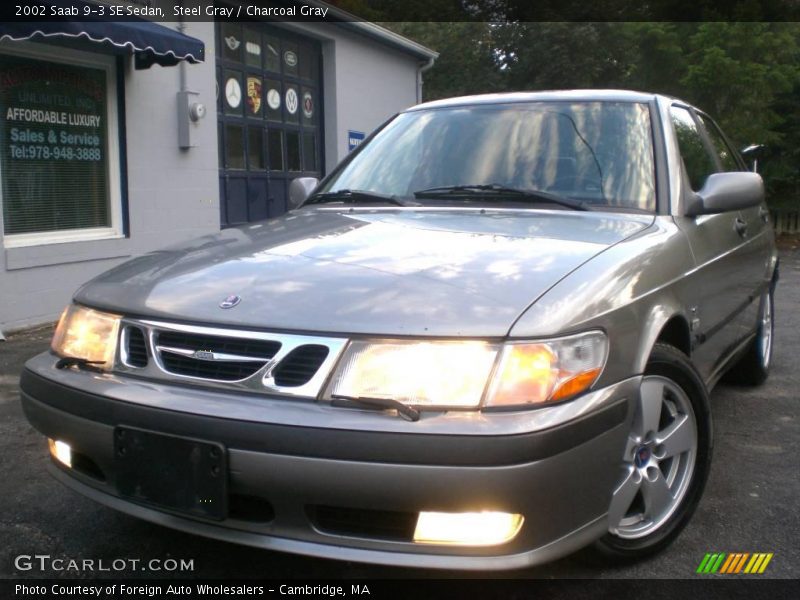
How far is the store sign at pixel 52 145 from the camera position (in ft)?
22.4

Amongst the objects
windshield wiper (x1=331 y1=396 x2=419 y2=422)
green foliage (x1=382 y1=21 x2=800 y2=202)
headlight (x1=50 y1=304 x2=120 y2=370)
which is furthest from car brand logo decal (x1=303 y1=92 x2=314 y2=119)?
windshield wiper (x1=331 y1=396 x2=419 y2=422)

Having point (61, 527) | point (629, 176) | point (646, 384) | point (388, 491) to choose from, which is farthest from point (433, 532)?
point (629, 176)

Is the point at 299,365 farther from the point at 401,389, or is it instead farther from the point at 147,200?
the point at 147,200

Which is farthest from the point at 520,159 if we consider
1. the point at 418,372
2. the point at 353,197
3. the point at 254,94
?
the point at 254,94

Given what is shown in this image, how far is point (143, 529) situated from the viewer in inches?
115

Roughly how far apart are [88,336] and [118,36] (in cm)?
441

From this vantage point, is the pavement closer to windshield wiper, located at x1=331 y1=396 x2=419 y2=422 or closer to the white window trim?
windshield wiper, located at x1=331 y1=396 x2=419 y2=422

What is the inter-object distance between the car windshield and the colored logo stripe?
1251 mm

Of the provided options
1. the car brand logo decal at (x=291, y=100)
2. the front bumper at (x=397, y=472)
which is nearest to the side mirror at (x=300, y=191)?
the front bumper at (x=397, y=472)

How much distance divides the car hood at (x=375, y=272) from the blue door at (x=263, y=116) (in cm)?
701

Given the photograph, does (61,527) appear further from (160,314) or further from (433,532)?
(433,532)

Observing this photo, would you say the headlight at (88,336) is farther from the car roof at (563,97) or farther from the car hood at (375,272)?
the car roof at (563,97)

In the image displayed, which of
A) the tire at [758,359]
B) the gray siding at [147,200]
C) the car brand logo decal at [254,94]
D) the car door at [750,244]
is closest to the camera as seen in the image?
the car door at [750,244]

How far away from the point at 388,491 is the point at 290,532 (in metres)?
0.32
